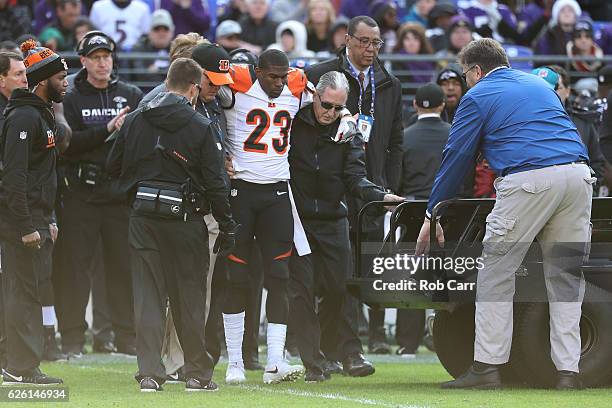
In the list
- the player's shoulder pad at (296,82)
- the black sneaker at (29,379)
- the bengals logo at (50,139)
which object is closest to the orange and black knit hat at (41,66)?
the bengals logo at (50,139)

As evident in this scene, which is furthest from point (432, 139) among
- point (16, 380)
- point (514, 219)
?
point (16, 380)

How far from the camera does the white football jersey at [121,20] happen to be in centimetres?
1680

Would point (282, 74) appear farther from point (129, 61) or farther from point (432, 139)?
point (129, 61)

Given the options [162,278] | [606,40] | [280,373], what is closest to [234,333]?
[280,373]

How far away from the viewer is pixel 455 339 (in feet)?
31.8

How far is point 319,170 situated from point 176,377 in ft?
5.90

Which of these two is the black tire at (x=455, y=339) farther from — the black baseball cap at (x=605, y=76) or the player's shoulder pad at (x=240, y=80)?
the black baseball cap at (x=605, y=76)

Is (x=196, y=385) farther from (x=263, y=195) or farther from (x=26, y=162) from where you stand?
(x=26, y=162)

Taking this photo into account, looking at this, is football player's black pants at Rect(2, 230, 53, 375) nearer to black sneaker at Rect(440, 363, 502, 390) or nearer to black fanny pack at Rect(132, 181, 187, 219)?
black fanny pack at Rect(132, 181, 187, 219)

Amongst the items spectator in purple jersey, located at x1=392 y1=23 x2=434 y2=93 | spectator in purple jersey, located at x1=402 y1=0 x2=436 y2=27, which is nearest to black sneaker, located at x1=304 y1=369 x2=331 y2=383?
spectator in purple jersey, located at x1=392 y1=23 x2=434 y2=93

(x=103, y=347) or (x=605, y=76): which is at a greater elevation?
(x=605, y=76)

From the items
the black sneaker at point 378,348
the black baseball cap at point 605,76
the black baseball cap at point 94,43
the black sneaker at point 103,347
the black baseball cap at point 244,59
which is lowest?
the black sneaker at point 378,348

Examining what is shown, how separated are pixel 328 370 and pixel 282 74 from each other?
7.41 ft

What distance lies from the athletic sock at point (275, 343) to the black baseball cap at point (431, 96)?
3401mm
